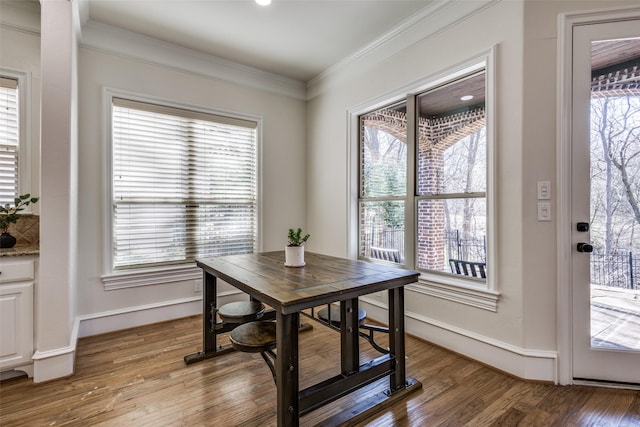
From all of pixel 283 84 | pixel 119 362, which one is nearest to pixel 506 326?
pixel 119 362

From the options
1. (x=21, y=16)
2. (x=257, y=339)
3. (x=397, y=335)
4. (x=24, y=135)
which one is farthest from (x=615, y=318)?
(x=21, y=16)

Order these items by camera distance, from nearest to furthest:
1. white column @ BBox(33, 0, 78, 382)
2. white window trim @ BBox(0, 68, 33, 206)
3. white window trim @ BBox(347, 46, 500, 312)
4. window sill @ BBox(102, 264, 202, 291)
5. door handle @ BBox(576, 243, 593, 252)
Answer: door handle @ BBox(576, 243, 593, 252) → white column @ BBox(33, 0, 78, 382) → white window trim @ BBox(347, 46, 500, 312) → white window trim @ BBox(0, 68, 33, 206) → window sill @ BBox(102, 264, 202, 291)

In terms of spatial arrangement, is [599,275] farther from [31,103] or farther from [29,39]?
[29,39]

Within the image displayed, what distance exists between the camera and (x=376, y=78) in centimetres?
328

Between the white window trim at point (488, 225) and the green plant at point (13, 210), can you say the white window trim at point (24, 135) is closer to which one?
the green plant at point (13, 210)

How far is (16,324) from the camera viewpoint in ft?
6.98

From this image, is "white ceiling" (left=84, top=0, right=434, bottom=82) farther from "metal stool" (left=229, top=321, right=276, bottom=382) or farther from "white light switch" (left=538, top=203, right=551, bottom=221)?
"metal stool" (left=229, top=321, right=276, bottom=382)

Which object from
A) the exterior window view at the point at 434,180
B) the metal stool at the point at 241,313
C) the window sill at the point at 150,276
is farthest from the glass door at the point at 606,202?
the window sill at the point at 150,276

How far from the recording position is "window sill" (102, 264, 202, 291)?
9.83 feet

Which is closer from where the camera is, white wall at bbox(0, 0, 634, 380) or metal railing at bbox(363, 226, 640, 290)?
metal railing at bbox(363, 226, 640, 290)

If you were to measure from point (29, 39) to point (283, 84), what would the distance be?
2482 millimetres

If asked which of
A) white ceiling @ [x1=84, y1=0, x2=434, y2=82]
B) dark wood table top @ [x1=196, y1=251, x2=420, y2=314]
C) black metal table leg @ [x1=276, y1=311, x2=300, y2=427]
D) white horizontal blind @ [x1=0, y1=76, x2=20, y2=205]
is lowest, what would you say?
black metal table leg @ [x1=276, y1=311, x2=300, y2=427]

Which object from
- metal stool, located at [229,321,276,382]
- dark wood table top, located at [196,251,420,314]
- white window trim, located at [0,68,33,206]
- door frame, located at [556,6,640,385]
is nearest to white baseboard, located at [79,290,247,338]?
white window trim, located at [0,68,33,206]

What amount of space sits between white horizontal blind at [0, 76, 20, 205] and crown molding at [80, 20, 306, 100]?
0.74 metres
